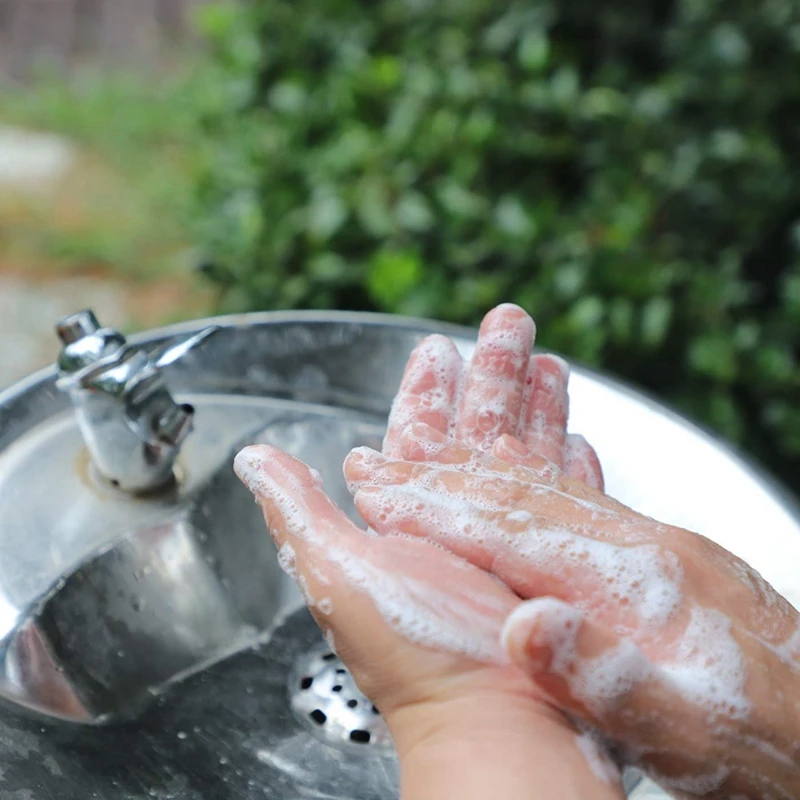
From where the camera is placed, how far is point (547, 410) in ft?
2.23

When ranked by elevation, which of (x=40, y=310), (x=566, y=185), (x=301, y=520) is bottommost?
(x=40, y=310)

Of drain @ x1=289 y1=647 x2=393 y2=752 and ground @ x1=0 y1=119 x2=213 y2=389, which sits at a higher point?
ground @ x1=0 y1=119 x2=213 y2=389

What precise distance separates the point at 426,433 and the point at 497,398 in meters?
0.08

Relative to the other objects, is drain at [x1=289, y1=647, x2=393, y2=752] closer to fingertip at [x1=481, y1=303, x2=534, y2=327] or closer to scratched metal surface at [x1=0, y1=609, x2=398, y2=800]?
scratched metal surface at [x1=0, y1=609, x2=398, y2=800]

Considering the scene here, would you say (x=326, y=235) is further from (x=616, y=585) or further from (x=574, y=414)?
(x=616, y=585)

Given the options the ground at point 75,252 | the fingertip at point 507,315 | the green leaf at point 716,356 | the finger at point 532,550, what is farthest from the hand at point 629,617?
the ground at point 75,252

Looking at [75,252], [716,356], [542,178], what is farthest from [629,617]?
[75,252]

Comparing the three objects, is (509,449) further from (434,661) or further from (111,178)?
(111,178)

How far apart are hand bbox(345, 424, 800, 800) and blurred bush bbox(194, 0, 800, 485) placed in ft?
2.69

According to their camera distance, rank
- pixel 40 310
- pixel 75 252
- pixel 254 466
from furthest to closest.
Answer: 1. pixel 75 252
2. pixel 40 310
3. pixel 254 466

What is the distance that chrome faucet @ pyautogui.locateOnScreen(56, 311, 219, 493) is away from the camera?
68 cm

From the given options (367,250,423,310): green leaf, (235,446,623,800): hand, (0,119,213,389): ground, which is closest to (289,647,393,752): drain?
(235,446,623,800): hand

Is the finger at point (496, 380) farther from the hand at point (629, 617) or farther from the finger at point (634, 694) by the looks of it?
the finger at point (634, 694)

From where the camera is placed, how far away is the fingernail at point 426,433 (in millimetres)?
604
